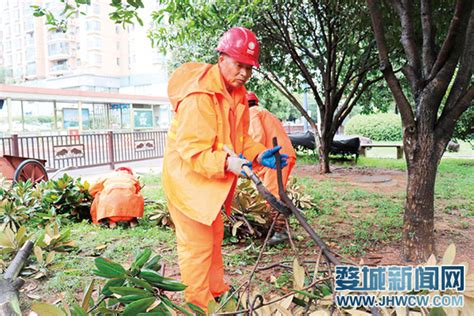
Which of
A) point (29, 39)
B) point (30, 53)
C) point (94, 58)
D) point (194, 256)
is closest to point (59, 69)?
point (30, 53)

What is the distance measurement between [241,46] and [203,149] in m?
0.61

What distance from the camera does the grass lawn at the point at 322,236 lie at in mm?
3113

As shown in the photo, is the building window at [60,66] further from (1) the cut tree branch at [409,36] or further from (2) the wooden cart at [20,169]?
(1) the cut tree branch at [409,36]

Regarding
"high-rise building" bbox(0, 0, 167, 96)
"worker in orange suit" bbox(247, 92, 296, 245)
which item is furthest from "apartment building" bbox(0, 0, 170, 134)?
"worker in orange suit" bbox(247, 92, 296, 245)

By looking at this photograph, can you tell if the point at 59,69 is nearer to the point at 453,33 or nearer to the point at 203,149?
the point at 453,33

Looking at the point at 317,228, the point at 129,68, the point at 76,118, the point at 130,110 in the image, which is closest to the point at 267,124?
the point at 317,228

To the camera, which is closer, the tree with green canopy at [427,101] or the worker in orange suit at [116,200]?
the tree with green canopy at [427,101]

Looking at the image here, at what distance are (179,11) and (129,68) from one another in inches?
2003

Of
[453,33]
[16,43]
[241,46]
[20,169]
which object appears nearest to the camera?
[241,46]

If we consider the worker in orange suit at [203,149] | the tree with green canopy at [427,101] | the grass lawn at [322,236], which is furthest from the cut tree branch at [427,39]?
the worker in orange suit at [203,149]

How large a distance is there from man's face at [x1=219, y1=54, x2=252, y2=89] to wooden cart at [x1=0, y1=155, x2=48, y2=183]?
15.3 ft

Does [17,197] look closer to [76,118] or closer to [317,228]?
[317,228]

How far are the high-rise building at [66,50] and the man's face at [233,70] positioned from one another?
122 feet

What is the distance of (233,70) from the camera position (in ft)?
7.36
